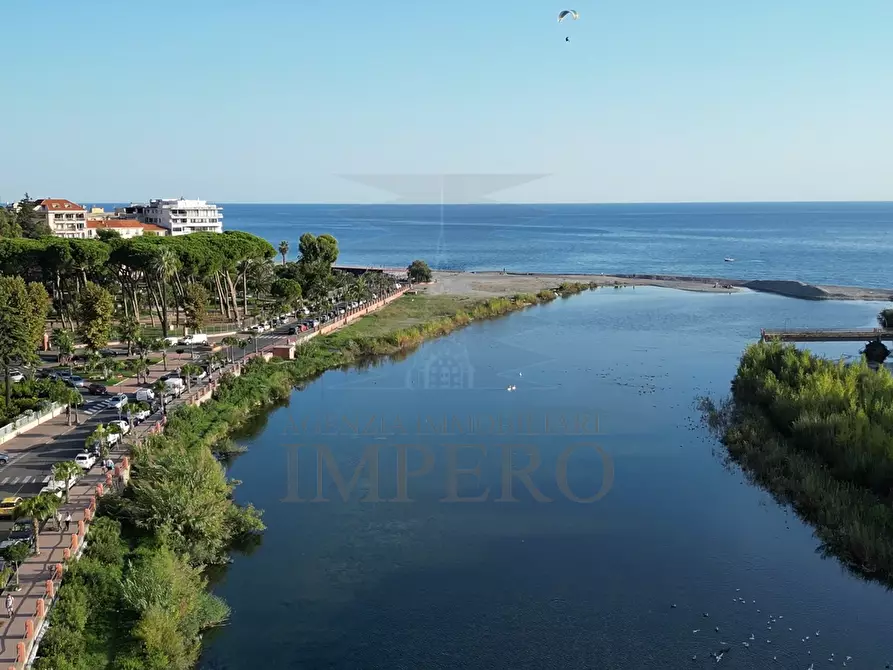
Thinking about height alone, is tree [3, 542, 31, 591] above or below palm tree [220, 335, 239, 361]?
below

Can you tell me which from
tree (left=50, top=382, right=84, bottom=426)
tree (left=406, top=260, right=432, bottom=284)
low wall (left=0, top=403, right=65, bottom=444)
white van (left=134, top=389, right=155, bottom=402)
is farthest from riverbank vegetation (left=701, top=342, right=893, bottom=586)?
tree (left=406, top=260, right=432, bottom=284)

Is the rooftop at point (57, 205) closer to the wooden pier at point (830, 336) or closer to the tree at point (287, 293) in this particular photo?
the tree at point (287, 293)

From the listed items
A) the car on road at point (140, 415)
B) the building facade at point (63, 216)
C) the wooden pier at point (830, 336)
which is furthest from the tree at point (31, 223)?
the wooden pier at point (830, 336)

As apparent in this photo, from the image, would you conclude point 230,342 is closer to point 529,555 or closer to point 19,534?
point 19,534

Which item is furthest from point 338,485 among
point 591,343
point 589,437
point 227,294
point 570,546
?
point 227,294

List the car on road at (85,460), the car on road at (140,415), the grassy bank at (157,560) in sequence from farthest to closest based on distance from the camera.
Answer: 1. the car on road at (140,415)
2. the car on road at (85,460)
3. the grassy bank at (157,560)

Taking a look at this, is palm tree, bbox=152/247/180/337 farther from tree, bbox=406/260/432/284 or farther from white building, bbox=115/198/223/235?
white building, bbox=115/198/223/235
